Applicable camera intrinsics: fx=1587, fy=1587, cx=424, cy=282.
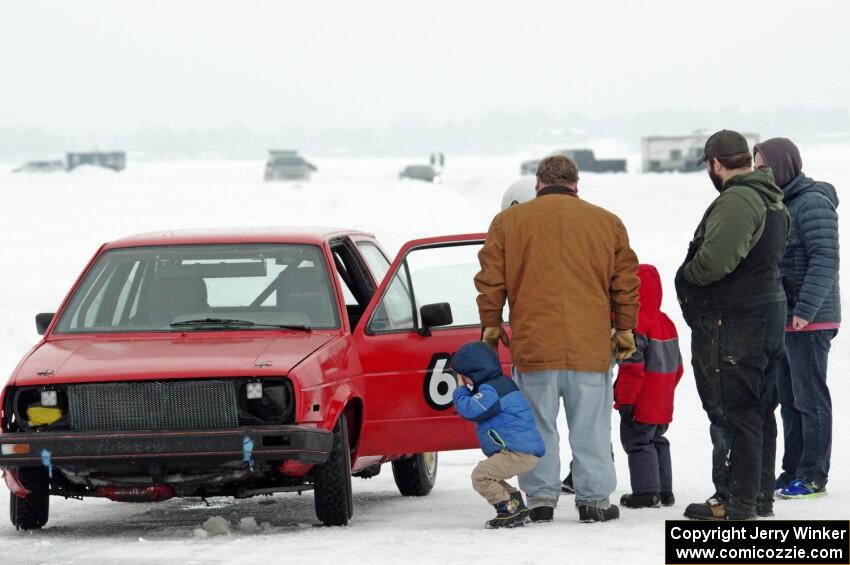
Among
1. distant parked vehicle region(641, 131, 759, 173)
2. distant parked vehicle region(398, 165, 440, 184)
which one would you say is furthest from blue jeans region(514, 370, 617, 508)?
distant parked vehicle region(641, 131, 759, 173)

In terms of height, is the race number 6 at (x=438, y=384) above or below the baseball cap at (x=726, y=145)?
below

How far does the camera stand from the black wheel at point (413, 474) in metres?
9.52

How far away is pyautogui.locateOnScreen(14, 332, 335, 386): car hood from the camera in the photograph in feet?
24.9

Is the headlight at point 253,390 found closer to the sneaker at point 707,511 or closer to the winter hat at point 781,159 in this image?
the sneaker at point 707,511

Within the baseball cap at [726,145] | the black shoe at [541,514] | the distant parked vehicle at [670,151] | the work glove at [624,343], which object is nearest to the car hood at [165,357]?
the black shoe at [541,514]

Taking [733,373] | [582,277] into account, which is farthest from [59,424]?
[733,373]

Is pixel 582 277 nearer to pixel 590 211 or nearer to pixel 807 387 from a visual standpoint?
pixel 590 211

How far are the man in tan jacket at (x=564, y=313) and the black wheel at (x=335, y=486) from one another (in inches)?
34.5

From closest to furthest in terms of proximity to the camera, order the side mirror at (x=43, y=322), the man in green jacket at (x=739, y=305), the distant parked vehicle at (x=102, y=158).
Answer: the man in green jacket at (x=739, y=305) → the side mirror at (x=43, y=322) → the distant parked vehicle at (x=102, y=158)

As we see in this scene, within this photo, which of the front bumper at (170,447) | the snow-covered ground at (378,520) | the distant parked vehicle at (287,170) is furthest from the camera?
the distant parked vehicle at (287,170)

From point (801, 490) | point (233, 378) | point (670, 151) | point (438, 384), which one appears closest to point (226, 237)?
point (438, 384)

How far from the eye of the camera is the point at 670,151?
3346 inches

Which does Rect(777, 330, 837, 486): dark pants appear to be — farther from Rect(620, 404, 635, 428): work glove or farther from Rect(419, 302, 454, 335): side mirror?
Rect(419, 302, 454, 335): side mirror

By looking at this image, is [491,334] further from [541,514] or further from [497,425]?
[541,514]
